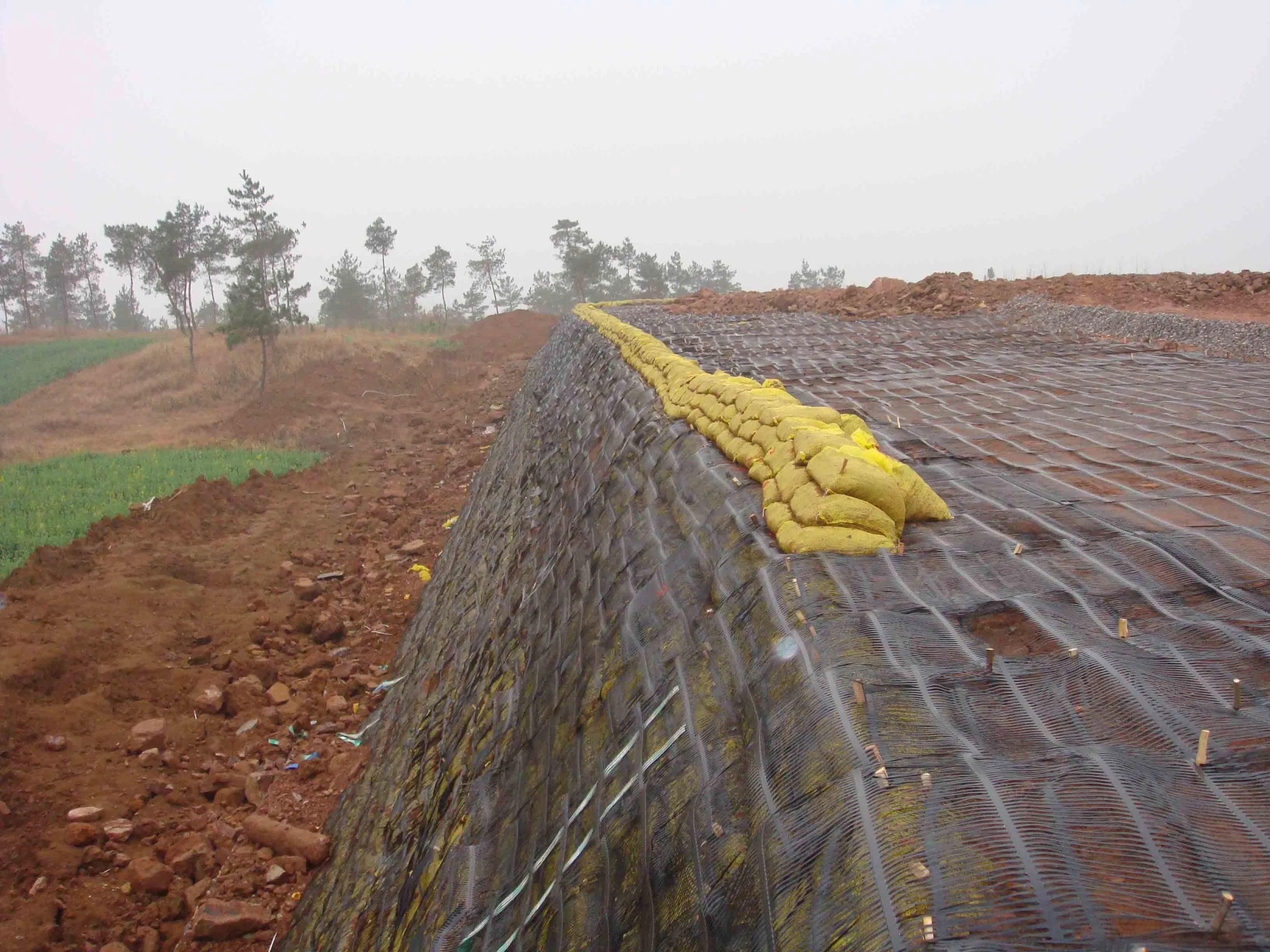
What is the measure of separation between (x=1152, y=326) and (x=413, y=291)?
126 ft

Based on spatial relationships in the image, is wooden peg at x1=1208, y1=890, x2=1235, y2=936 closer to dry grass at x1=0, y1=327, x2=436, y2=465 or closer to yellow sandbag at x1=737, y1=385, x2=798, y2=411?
yellow sandbag at x1=737, y1=385, x2=798, y2=411

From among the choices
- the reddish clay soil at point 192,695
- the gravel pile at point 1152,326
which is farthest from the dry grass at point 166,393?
the gravel pile at point 1152,326

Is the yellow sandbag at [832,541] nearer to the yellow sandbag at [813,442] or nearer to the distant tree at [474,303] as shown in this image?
the yellow sandbag at [813,442]

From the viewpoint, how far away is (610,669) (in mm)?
2119

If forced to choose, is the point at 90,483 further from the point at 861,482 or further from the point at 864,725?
the point at 864,725

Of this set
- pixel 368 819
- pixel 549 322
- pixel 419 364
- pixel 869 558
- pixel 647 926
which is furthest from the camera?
pixel 549 322

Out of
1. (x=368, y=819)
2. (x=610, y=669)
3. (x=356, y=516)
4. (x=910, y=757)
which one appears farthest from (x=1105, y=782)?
(x=356, y=516)

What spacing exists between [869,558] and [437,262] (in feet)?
131

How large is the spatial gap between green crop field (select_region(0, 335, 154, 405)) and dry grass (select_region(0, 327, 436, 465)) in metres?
1.21

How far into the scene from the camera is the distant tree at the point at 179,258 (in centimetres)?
2480

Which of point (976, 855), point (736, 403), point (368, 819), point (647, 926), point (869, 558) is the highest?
point (736, 403)

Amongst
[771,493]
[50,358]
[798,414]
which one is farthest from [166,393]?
[771,493]

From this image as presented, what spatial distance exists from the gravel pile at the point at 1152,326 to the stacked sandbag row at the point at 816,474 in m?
5.15

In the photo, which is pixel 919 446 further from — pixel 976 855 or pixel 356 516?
pixel 356 516
